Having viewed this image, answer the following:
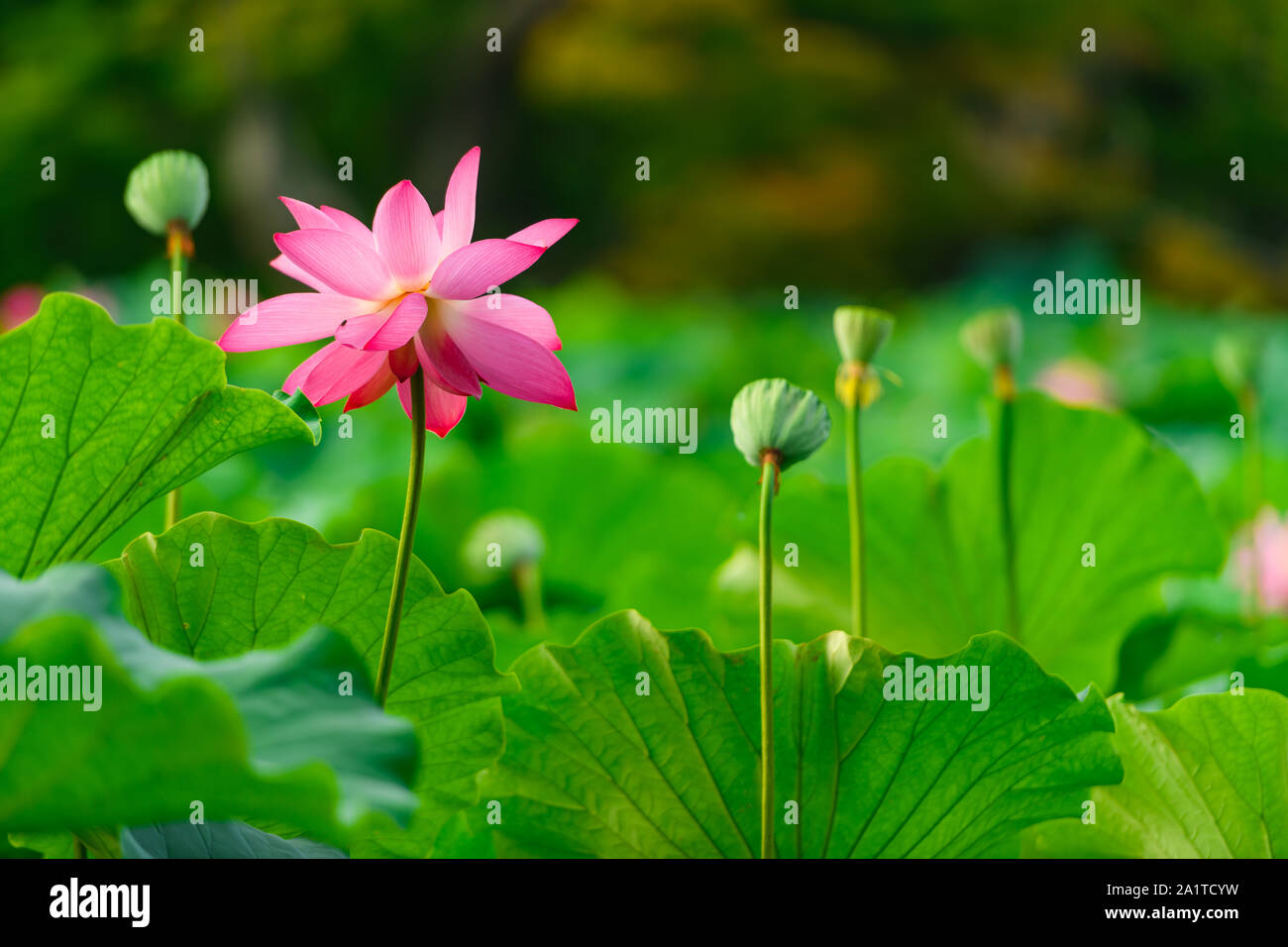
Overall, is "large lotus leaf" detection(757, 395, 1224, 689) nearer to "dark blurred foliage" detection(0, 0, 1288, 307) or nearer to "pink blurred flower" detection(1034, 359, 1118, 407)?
"pink blurred flower" detection(1034, 359, 1118, 407)

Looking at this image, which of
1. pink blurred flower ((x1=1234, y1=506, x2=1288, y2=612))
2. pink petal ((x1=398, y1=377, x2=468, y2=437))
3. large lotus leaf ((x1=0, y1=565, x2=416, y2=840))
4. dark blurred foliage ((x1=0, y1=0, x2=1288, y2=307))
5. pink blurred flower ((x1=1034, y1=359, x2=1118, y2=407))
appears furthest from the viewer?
dark blurred foliage ((x1=0, y1=0, x2=1288, y2=307))

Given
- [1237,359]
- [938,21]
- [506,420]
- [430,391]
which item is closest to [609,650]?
[430,391]

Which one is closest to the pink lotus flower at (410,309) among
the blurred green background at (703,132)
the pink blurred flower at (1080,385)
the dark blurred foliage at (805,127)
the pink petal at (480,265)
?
the pink petal at (480,265)

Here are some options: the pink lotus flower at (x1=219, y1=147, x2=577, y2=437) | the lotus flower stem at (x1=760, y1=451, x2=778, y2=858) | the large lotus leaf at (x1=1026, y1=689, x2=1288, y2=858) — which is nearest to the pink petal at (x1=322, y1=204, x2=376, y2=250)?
the pink lotus flower at (x1=219, y1=147, x2=577, y2=437)

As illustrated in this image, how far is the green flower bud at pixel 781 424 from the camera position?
31cm

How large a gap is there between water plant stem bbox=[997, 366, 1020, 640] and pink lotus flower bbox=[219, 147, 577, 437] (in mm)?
240

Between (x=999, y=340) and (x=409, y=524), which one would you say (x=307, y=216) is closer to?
(x=409, y=524)

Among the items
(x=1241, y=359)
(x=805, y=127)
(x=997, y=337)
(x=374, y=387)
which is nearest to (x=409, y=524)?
(x=374, y=387)

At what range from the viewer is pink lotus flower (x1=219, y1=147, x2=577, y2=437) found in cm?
26

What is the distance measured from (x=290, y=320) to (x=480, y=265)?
5 centimetres

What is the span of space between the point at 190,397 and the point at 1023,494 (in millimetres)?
345

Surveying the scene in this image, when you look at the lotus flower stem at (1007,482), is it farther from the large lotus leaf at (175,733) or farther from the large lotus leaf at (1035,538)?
the large lotus leaf at (175,733)

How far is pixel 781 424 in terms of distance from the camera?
0.31 m

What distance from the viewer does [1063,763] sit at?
31cm
